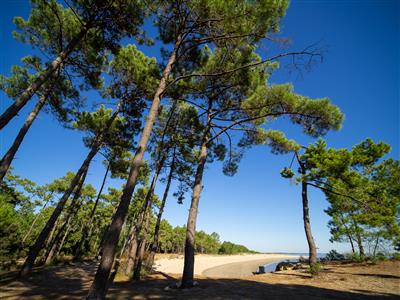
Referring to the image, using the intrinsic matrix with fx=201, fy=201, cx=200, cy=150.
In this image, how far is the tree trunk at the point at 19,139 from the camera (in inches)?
286

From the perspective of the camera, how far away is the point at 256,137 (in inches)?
373

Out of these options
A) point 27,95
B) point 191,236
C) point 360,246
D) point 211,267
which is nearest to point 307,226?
point 191,236

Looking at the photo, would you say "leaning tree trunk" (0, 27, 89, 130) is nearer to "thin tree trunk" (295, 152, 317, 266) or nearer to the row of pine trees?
the row of pine trees

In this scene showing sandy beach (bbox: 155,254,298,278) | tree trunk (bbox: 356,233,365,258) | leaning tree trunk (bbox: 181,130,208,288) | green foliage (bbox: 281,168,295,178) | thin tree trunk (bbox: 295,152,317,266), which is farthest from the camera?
sandy beach (bbox: 155,254,298,278)

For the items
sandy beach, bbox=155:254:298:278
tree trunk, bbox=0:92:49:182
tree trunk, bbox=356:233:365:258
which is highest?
tree trunk, bbox=0:92:49:182

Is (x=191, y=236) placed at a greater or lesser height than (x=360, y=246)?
lesser

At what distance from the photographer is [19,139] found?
784 cm

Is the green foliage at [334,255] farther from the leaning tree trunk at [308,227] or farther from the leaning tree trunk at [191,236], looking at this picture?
the leaning tree trunk at [191,236]

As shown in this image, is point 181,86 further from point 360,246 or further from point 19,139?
point 360,246

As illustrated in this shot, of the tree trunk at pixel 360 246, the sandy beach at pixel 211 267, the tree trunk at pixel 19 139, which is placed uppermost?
the tree trunk at pixel 19 139

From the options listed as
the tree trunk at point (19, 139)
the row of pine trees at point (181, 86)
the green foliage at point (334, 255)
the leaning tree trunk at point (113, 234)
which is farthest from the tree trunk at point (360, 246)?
the tree trunk at point (19, 139)

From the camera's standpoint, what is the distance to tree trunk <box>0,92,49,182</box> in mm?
7273

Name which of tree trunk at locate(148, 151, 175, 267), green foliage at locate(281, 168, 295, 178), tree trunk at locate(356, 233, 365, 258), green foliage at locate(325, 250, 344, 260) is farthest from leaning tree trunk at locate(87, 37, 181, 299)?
green foliage at locate(325, 250, 344, 260)

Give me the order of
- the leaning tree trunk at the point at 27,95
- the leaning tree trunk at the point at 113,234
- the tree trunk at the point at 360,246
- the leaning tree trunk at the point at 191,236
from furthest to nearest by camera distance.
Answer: the tree trunk at the point at 360,246 → the leaning tree trunk at the point at 191,236 → the leaning tree trunk at the point at 27,95 → the leaning tree trunk at the point at 113,234
